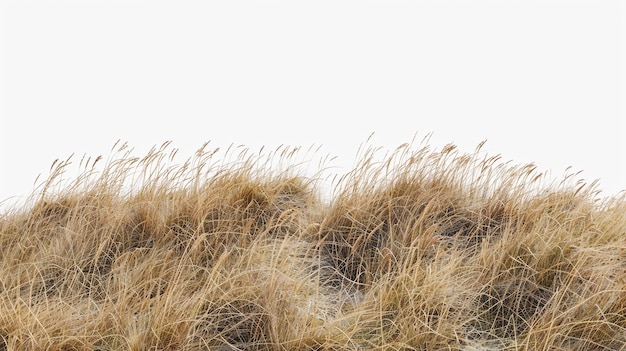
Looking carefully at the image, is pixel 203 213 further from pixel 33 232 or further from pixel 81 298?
pixel 33 232

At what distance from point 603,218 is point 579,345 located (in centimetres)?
156

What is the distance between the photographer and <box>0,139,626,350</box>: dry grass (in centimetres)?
A: 298

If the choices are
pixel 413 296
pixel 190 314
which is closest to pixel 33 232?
pixel 190 314

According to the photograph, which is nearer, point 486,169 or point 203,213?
point 203,213

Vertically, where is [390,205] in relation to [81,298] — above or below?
above

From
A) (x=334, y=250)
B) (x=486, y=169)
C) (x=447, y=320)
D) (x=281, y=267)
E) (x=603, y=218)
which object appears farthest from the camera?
(x=486, y=169)

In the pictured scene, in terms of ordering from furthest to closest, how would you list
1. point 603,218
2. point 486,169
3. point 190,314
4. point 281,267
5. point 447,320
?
point 486,169, point 603,218, point 281,267, point 447,320, point 190,314

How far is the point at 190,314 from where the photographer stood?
295 cm

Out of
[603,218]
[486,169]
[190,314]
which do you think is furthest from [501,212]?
[190,314]

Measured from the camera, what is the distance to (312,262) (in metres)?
3.68

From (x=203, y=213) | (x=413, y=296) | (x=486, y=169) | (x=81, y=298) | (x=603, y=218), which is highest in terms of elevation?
(x=486, y=169)

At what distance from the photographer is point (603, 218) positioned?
4.23m

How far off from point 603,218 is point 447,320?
1803mm

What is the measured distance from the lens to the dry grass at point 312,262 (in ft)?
9.77
